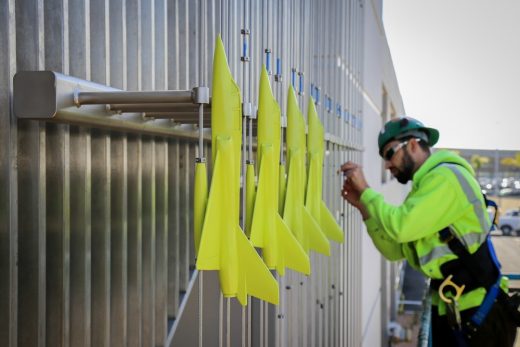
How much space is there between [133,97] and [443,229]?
89.2 inches

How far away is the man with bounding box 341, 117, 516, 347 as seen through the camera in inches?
115

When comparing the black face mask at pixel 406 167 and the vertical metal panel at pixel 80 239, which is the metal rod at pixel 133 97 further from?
the black face mask at pixel 406 167

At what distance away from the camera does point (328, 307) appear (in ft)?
13.0

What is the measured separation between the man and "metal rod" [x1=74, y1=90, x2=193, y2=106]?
71.8 inches

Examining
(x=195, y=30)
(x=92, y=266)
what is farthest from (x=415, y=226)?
(x=92, y=266)

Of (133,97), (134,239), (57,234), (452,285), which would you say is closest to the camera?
(133,97)

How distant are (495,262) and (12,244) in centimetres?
267

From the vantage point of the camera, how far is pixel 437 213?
2914 millimetres

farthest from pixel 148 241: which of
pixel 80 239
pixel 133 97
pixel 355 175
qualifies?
pixel 355 175

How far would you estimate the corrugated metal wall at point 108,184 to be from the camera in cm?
118

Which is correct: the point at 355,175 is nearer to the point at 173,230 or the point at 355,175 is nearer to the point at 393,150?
the point at 393,150

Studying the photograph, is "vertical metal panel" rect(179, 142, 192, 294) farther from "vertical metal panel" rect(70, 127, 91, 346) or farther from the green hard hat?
the green hard hat

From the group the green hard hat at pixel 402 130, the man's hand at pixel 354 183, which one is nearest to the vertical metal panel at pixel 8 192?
the man's hand at pixel 354 183

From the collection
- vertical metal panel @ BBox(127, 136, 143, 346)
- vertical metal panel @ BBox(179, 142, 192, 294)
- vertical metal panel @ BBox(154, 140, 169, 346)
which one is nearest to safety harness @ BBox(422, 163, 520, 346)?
vertical metal panel @ BBox(179, 142, 192, 294)
